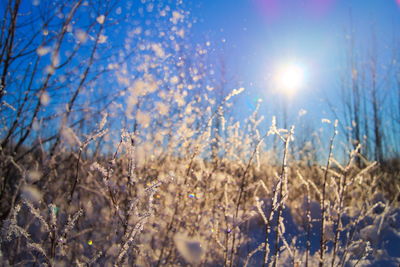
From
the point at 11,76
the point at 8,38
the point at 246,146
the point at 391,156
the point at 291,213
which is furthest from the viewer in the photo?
the point at 391,156

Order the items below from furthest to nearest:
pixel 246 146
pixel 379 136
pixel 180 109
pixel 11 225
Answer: pixel 379 136 < pixel 180 109 < pixel 246 146 < pixel 11 225

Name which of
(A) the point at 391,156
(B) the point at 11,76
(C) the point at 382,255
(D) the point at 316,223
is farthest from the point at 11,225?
(A) the point at 391,156

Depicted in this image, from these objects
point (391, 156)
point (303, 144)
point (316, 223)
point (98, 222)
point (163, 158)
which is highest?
point (303, 144)

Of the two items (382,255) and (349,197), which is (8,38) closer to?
(382,255)

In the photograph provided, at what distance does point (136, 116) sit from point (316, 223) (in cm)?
208

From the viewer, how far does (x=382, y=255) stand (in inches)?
80.9

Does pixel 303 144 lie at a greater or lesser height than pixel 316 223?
greater

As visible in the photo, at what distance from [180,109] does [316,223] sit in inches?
70.3

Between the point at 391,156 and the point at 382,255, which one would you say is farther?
the point at 391,156

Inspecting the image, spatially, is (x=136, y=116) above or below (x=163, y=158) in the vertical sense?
above

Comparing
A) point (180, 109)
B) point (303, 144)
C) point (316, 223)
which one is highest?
point (303, 144)

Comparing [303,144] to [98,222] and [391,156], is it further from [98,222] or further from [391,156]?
[98,222]

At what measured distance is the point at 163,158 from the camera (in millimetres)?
2400

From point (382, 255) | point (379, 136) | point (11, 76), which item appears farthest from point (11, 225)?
point (379, 136)
